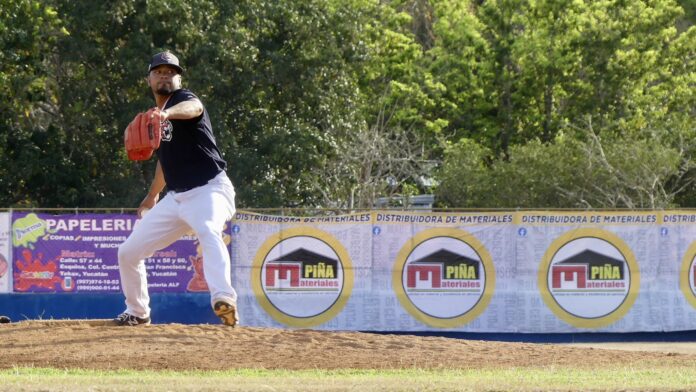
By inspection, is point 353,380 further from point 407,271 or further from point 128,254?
point 407,271

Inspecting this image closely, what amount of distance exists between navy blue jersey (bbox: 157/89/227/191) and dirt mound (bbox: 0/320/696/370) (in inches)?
50.6

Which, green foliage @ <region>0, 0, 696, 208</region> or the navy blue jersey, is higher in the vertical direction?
green foliage @ <region>0, 0, 696, 208</region>

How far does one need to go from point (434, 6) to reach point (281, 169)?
50.9 feet

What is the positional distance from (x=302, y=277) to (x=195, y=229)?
8.28 metres

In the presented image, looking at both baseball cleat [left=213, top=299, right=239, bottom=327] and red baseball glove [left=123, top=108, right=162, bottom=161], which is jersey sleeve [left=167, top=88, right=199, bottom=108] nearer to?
A: red baseball glove [left=123, top=108, right=162, bottom=161]

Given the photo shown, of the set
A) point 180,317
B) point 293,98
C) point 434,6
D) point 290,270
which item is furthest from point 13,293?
point 434,6

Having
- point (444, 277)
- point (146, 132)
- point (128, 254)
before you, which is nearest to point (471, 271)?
point (444, 277)

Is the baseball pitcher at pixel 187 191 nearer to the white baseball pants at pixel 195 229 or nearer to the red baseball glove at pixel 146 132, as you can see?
the white baseball pants at pixel 195 229

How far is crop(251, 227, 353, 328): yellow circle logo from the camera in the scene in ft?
55.3

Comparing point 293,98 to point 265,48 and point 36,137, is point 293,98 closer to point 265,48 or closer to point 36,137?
point 265,48

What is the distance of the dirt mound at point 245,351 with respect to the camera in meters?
8.65

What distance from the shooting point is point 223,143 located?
79.0ft

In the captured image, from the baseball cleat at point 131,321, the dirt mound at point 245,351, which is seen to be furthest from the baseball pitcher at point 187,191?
the baseball cleat at point 131,321

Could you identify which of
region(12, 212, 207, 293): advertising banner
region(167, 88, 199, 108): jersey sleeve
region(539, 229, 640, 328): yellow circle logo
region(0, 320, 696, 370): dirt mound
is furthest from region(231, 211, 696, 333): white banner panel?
region(167, 88, 199, 108): jersey sleeve
